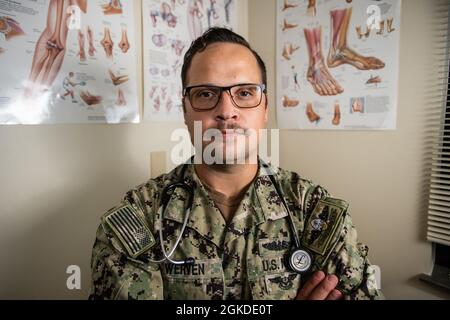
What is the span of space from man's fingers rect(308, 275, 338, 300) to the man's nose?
53 cm

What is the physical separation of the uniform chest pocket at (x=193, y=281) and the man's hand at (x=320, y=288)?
0.24m

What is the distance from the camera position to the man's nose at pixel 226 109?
898 millimetres

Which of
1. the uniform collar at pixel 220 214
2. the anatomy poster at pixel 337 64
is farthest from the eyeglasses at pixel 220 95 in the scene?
the anatomy poster at pixel 337 64

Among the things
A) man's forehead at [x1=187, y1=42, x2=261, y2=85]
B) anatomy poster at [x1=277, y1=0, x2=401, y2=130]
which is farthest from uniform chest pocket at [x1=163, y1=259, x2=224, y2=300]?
anatomy poster at [x1=277, y1=0, x2=401, y2=130]

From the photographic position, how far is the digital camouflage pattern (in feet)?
2.65

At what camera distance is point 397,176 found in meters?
1.28

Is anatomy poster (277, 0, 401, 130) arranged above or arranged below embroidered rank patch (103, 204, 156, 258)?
above

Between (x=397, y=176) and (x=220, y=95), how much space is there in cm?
88

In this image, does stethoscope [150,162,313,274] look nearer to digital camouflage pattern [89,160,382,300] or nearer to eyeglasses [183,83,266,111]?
digital camouflage pattern [89,160,382,300]

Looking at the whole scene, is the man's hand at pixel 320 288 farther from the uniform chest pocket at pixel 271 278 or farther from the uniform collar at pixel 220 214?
the uniform collar at pixel 220 214

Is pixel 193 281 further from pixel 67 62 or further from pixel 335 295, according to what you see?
pixel 67 62

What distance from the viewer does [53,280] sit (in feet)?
3.42
